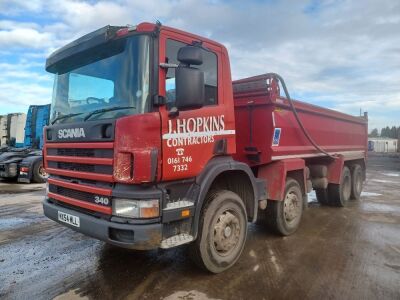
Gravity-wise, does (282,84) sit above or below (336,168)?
above

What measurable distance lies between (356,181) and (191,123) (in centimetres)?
730

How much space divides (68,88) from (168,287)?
2634 mm

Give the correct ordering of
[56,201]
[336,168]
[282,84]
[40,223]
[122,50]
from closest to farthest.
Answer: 1. [122,50]
2. [56,201]
3. [282,84]
4. [40,223]
5. [336,168]

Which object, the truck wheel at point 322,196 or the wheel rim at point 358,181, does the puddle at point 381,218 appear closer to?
the truck wheel at point 322,196

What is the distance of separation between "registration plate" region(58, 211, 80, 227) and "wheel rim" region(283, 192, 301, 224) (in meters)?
3.38

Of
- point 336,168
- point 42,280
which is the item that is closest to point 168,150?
point 42,280

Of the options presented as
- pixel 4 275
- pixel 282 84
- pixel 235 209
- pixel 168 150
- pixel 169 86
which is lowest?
pixel 4 275

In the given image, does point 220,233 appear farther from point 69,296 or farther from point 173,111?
point 69,296

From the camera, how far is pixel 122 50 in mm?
3709

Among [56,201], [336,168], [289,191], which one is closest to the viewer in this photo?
[56,201]

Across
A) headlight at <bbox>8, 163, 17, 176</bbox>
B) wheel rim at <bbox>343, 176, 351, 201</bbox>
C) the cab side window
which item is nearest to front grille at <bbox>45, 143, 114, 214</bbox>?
the cab side window

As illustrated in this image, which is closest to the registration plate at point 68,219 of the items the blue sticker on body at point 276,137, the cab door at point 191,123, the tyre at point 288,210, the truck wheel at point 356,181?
the cab door at point 191,123

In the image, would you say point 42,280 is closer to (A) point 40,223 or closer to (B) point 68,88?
(B) point 68,88

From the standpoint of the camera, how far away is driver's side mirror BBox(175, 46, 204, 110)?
3.49 m
